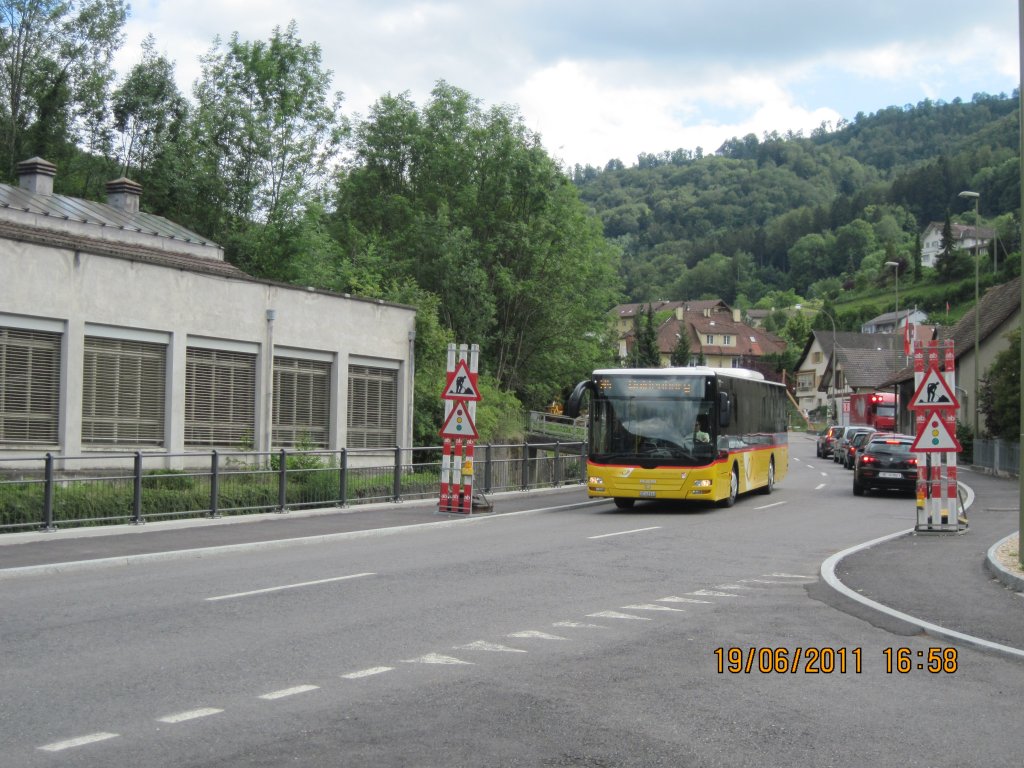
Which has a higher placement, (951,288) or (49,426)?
(951,288)

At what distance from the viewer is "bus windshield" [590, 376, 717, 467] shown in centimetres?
2356

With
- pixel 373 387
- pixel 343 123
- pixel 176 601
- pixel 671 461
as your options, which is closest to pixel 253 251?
pixel 343 123

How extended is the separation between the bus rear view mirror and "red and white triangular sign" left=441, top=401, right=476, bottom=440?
5.25 meters

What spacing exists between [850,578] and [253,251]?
38265mm

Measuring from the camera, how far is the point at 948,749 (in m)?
6.29

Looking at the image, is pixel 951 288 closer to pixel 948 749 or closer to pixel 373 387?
pixel 373 387

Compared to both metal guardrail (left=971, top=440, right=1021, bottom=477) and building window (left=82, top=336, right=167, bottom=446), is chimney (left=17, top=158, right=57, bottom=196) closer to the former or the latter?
building window (left=82, top=336, right=167, bottom=446)

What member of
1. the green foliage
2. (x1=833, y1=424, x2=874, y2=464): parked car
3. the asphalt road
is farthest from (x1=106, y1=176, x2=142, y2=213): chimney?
(x1=833, y1=424, x2=874, y2=464): parked car

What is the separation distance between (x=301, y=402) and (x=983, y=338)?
3633 centimetres

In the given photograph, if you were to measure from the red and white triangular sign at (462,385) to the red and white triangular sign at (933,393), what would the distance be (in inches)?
312

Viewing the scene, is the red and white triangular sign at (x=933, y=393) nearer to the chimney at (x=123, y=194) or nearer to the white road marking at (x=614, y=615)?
the white road marking at (x=614, y=615)

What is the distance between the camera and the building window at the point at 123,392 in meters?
23.8

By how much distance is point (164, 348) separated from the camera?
25438mm

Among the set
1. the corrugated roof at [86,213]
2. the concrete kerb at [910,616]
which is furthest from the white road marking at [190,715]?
the corrugated roof at [86,213]
